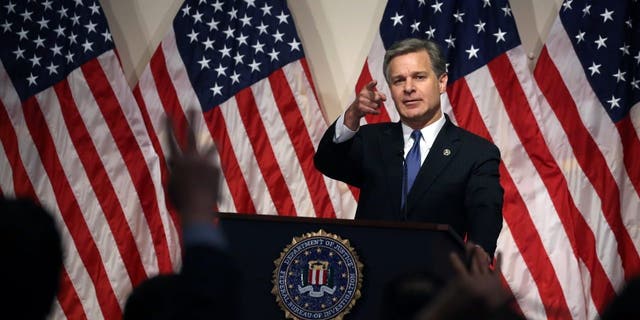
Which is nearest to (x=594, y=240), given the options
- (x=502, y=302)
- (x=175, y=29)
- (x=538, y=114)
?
(x=538, y=114)

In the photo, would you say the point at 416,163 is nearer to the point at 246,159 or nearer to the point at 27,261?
Answer: the point at 246,159

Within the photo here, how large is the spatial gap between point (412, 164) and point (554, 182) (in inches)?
77.2

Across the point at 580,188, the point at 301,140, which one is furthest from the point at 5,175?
the point at 580,188

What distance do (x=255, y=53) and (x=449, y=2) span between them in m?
1.14

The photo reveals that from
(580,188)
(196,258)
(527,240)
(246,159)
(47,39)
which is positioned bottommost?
(527,240)

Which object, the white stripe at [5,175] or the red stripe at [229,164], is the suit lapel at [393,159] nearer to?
the red stripe at [229,164]

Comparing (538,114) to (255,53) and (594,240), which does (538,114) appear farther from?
(255,53)

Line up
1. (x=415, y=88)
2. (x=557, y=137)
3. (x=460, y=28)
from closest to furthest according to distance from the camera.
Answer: (x=415, y=88) < (x=557, y=137) < (x=460, y=28)

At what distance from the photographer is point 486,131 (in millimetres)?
5293

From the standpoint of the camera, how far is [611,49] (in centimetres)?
523

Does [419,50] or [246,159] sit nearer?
[419,50]

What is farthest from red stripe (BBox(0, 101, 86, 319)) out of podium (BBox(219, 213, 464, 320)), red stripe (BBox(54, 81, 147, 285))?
podium (BBox(219, 213, 464, 320))

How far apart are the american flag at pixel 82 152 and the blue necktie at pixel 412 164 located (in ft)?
7.61

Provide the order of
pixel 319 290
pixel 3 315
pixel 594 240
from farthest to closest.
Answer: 1. pixel 594 240
2. pixel 319 290
3. pixel 3 315
